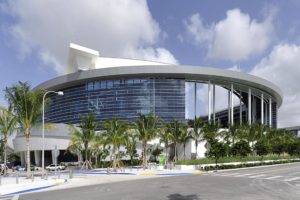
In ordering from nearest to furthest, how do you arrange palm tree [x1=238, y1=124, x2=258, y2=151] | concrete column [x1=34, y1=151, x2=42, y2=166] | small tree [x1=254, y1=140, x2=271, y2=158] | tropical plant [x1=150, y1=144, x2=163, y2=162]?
small tree [x1=254, y1=140, x2=271, y2=158], palm tree [x1=238, y1=124, x2=258, y2=151], tropical plant [x1=150, y1=144, x2=163, y2=162], concrete column [x1=34, y1=151, x2=42, y2=166]

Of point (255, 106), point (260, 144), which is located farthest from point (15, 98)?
point (255, 106)

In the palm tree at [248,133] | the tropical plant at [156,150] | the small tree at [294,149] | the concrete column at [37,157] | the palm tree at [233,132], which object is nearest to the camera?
the palm tree at [233,132]

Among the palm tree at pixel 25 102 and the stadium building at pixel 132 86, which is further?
the stadium building at pixel 132 86

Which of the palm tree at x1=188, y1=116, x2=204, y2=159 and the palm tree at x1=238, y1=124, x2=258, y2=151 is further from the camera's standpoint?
the palm tree at x1=238, y1=124, x2=258, y2=151

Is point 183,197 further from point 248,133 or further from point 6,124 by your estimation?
point 248,133

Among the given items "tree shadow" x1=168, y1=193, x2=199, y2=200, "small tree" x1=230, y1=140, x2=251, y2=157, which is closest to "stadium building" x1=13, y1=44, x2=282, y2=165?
"small tree" x1=230, y1=140, x2=251, y2=157

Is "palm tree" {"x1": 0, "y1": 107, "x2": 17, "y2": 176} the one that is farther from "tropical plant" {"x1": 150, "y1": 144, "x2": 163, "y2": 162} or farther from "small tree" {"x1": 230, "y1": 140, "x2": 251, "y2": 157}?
"small tree" {"x1": 230, "y1": 140, "x2": 251, "y2": 157}

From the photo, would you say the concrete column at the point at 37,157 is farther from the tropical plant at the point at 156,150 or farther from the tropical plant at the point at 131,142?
the tropical plant at the point at 156,150

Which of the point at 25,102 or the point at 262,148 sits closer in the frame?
the point at 25,102

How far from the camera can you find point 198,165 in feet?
174

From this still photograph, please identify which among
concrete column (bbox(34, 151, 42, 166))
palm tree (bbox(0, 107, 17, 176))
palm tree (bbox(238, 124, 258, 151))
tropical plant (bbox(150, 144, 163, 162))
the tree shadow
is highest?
palm tree (bbox(0, 107, 17, 176))

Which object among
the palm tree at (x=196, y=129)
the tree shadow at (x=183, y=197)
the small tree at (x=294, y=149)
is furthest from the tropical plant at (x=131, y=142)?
the tree shadow at (x=183, y=197)

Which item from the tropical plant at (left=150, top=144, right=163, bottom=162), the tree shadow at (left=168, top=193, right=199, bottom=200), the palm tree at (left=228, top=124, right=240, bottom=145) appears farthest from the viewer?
the tropical plant at (left=150, top=144, right=163, bottom=162)

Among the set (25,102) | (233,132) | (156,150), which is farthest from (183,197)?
(233,132)
